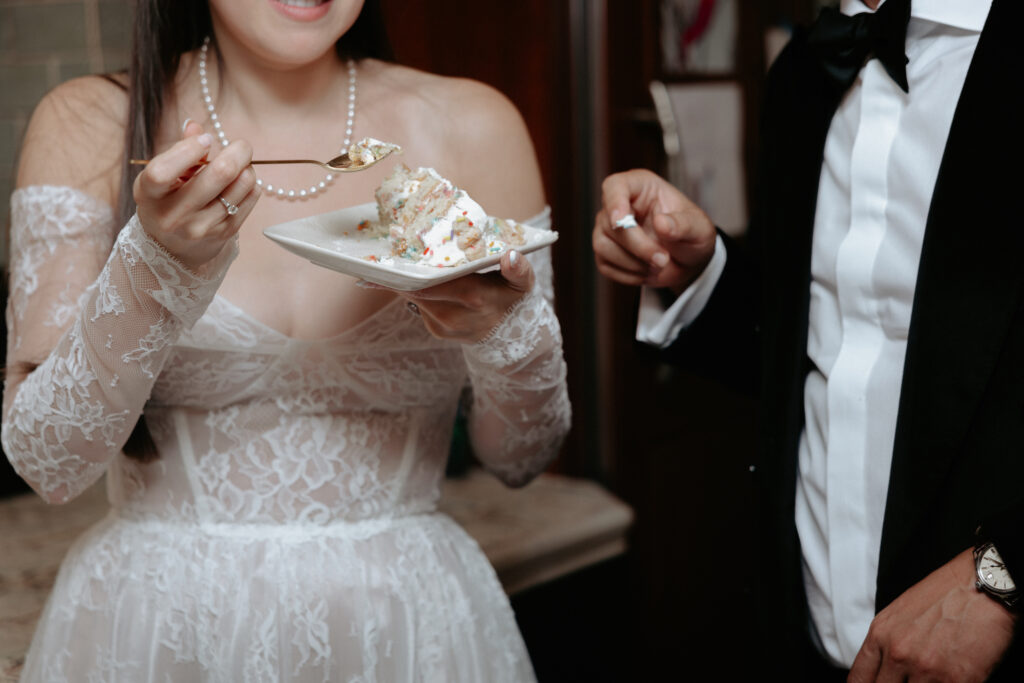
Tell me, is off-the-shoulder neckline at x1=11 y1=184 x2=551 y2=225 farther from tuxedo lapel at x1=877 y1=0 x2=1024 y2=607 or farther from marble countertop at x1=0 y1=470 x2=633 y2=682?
tuxedo lapel at x1=877 y1=0 x2=1024 y2=607

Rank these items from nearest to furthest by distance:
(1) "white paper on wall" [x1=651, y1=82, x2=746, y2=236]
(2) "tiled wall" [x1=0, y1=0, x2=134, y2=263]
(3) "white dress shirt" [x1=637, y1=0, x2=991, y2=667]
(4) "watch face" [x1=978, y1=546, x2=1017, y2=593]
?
1. (4) "watch face" [x1=978, y1=546, x2=1017, y2=593]
2. (3) "white dress shirt" [x1=637, y1=0, x2=991, y2=667]
3. (2) "tiled wall" [x1=0, y1=0, x2=134, y2=263]
4. (1) "white paper on wall" [x1=651, y1=82, x2=746, y2=236]

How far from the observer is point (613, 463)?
7.72ft

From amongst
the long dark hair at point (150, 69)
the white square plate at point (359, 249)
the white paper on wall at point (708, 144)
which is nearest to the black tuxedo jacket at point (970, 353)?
the white square plate at point (359, 249)

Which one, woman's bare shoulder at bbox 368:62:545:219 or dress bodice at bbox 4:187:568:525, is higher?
woman's bare shoulder at bbox 368:62:545:219

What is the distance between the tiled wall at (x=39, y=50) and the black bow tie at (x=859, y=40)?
3.23 feet

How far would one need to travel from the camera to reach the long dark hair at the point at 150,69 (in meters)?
1.16

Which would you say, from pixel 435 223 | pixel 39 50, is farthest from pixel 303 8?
pixel 39 50

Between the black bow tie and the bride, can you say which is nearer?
the bride

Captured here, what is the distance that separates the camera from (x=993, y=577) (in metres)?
1.01

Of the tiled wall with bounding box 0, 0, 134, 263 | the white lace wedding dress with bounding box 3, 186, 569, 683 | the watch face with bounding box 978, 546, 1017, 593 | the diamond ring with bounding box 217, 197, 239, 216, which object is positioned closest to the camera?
the diamond ring with bounding box 217, 197, 239, 216

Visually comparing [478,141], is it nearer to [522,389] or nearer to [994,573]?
[522,389]

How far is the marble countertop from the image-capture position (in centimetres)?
156

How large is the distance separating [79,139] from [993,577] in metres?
1.10

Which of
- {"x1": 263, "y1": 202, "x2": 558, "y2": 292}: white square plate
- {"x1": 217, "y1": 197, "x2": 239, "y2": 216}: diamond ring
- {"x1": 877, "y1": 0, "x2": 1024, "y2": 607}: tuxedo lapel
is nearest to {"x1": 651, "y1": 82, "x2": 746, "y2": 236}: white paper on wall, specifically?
{"x1": 877, "y1": 0, "x2": 1024, "y2": 607}: tuxedo lapel
